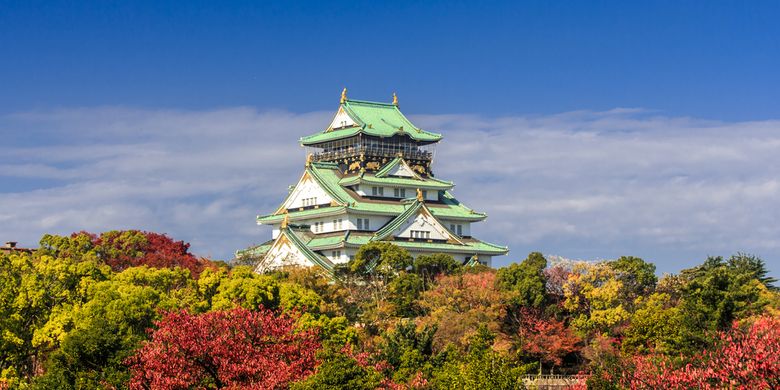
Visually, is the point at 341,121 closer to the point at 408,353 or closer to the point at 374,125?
the point at 374,125

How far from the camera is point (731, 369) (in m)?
35.3

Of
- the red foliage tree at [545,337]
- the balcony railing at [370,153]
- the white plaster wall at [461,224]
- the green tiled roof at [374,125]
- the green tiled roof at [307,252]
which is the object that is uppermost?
the green tiled roof at [374,125]

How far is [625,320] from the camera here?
6500 cm

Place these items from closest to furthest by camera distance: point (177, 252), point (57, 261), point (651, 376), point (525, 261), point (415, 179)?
point (651, 376)
point (57, 261)
point (525, 261)
point (177, 252)
point (415, 179)

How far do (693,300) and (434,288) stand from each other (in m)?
16.8

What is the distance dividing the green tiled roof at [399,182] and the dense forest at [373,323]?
381 inches

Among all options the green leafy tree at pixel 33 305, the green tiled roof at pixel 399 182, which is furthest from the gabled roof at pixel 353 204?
the green leafy tree at pixel 33 305

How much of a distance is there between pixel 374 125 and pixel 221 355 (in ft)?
164

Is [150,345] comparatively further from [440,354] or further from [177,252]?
[177,252]

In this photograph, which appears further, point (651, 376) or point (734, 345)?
point (651, 376)

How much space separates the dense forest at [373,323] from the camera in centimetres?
4272

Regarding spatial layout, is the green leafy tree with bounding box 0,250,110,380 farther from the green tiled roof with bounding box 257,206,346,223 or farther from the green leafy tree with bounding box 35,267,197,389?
the green tiled roof with bounding box 257,206,346,223

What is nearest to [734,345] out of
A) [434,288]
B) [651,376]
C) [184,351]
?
[651,376]

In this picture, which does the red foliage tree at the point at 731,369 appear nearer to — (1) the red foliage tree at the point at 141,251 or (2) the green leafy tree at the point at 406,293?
(2) the green leafy tree at the point at 406,293
